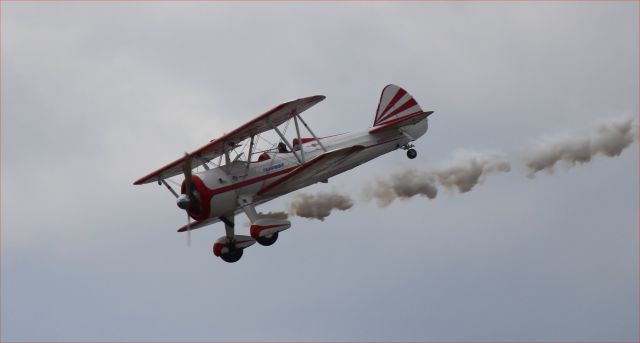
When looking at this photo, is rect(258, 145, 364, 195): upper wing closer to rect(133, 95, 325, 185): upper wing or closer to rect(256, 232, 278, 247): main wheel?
rect(256, 232, 278, 247): main wheel

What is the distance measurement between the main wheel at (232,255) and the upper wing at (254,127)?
2371 mm

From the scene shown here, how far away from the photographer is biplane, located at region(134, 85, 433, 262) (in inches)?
1410

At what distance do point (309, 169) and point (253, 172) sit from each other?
1.48 m

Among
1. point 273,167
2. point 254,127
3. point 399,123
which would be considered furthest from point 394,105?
point 254,127

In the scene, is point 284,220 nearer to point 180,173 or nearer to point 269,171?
point 269,171

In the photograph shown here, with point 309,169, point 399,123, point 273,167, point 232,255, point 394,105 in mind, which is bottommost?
point 232,255

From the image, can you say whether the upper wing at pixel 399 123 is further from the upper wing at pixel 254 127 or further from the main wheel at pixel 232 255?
the main wheel at pixel 232 255

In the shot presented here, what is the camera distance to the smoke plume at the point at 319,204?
38.4 metres

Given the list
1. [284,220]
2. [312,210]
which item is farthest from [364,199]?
[284,220]

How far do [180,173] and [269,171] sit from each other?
9.29 feet

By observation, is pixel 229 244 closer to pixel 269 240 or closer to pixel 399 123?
pixel 269 240

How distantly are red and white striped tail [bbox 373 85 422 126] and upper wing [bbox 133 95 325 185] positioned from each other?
12.3ft

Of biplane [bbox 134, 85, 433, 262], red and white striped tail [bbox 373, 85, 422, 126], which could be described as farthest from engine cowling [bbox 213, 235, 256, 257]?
red and white striped tail [bbox 373, 85, 422, 126]

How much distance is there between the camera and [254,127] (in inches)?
1420
